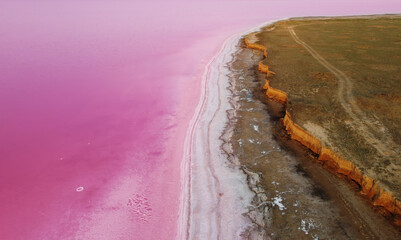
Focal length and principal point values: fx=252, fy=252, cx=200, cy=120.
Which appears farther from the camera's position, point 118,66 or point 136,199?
point 118,66

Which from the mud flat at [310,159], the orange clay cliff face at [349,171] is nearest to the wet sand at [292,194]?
the mud flat at [310,159]

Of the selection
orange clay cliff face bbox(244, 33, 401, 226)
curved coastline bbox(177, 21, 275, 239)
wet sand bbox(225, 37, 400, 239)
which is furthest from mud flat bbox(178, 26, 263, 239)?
orange clay cliff face bbox(244, 33, 401, 226)

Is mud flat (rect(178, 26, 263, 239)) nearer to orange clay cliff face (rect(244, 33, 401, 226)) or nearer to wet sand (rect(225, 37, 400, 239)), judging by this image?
wet sand (rect(225, 37, 400, 239))

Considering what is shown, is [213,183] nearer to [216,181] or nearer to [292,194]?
[216,181]

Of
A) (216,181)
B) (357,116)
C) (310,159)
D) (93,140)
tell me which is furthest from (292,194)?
(93,140)

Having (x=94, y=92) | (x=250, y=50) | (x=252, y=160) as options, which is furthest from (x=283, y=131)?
(x=250, y=50)

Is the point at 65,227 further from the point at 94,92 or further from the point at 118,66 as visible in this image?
the point at 118,66
